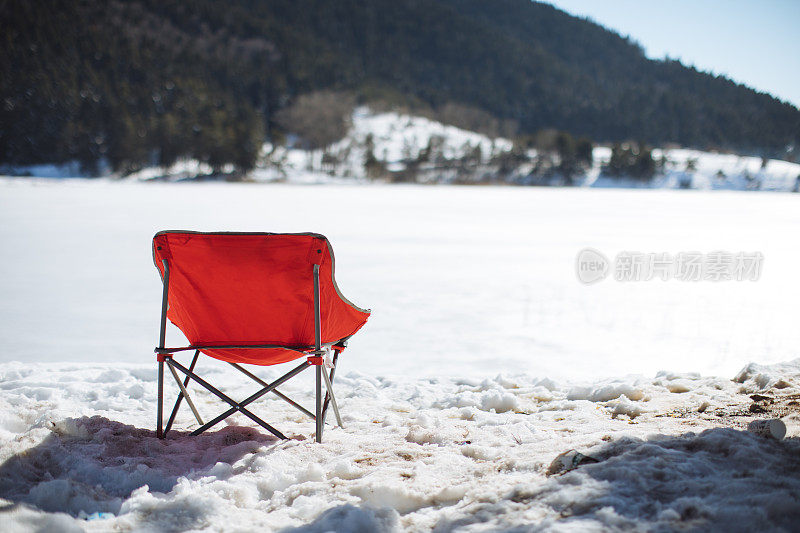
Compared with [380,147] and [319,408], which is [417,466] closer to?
[319,408]

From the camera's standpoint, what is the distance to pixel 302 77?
111625mm

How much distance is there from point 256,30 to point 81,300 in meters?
140

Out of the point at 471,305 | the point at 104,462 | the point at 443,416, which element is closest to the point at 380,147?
the point at 471,305

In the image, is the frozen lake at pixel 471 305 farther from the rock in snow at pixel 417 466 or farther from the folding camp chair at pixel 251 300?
the folding camp chair at pixel 251 300

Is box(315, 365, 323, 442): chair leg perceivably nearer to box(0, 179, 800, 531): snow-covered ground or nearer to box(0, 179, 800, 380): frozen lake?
box(0, 179, 800, 531): snow-covered ground

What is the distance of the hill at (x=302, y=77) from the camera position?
67.9m

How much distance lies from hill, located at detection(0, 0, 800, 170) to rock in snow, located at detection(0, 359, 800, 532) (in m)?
A: 36.9

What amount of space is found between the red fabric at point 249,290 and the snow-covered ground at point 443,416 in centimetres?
46

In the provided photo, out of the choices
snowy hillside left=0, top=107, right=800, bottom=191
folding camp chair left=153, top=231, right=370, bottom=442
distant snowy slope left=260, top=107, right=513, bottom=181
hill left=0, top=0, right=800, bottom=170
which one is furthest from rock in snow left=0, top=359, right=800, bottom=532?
distant snowy slope left=260, top=107, right=513, bottom=181

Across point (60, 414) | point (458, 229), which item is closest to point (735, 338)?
point (60, 414)

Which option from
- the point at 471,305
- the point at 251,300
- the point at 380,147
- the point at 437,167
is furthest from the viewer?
the point at 380,147

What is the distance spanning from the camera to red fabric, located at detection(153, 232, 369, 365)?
2438mm

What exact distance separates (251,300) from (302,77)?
116m

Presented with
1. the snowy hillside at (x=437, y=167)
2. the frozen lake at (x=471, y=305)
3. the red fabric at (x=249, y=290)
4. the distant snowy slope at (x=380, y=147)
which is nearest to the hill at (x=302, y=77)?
the snowy hillside at (x=437, y=167)
